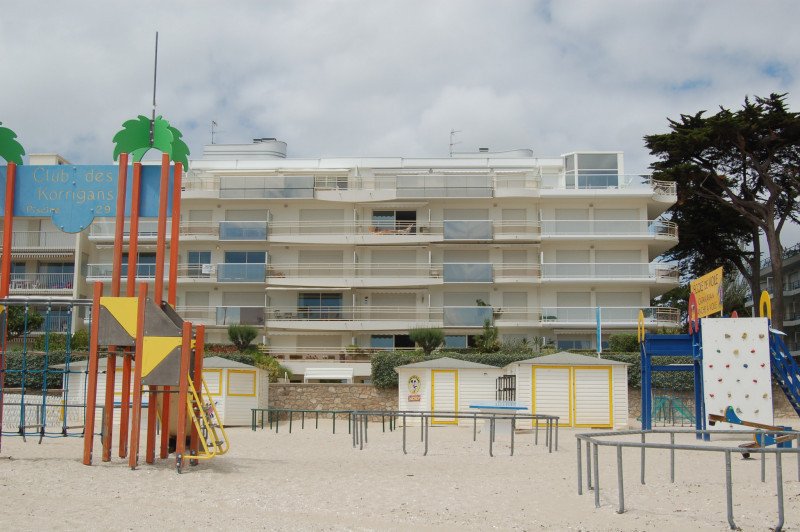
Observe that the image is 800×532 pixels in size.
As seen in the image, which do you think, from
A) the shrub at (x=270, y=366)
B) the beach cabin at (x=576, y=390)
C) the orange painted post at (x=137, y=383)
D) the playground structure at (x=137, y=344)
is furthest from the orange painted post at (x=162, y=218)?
the shrub at (x=270, y=366)

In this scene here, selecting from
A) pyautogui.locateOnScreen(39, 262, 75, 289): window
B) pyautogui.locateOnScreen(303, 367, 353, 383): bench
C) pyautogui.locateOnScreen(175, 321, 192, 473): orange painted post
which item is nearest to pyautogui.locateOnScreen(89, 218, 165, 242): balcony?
pyautogui.locateOnScreen(39, 262, 75, 289): window

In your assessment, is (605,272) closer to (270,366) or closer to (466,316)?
(466,316)

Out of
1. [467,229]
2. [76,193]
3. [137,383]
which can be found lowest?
[137,383]

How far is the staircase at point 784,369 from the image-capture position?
20.7 m

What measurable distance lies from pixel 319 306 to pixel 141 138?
108ft

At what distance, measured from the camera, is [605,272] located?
46.7 meters

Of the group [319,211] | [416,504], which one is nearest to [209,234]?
[319,211]

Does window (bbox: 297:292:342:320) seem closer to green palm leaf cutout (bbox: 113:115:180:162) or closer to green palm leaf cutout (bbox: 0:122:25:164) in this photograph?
green palm leaf cutout (bbox: 113:115:180:162)

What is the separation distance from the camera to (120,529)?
925 centimetres

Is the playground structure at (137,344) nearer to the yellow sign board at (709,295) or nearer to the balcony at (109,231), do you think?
the yellow sign board at (709,295)

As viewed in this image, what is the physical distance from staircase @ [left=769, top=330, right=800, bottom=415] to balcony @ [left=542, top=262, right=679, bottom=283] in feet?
82.6

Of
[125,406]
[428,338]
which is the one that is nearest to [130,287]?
[125,406]

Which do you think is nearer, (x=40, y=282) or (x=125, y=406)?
(x=125, y=406)

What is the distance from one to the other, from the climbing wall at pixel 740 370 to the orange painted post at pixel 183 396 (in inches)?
524
